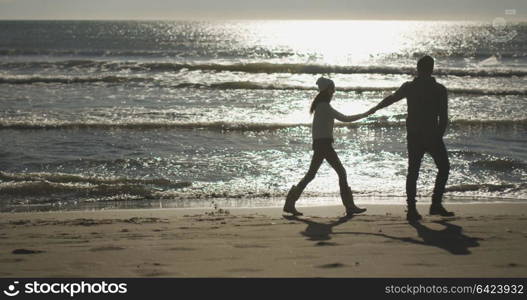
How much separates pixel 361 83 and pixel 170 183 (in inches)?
831

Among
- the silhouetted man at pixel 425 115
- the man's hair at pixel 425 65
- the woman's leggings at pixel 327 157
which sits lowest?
the woman's leggings at pixel 327 157

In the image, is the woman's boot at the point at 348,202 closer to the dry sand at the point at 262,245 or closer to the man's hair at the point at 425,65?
the dry sand at the point at 262,245

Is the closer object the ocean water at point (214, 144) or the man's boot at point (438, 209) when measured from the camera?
the man's boot at point (438, 209)

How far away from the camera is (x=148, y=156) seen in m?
12.6

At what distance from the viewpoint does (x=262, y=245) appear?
6188 millimetres

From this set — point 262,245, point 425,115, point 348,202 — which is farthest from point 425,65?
point 262,245

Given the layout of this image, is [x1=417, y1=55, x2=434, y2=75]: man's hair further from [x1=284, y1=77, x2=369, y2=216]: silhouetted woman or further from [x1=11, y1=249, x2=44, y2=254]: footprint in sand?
[x1=11, y1=249, x2=44, y2=254]: footprint in sand

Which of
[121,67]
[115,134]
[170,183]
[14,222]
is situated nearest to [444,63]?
[121,67]

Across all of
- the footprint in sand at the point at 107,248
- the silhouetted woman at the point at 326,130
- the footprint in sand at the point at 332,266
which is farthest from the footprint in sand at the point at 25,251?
the silhouetted woman at the point at 326,130

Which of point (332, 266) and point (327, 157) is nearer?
point (332, 266)

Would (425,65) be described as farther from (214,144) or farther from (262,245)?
(214,144)

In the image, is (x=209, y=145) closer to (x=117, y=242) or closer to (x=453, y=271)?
(x=117, y=242)

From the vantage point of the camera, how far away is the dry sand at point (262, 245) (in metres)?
5.29

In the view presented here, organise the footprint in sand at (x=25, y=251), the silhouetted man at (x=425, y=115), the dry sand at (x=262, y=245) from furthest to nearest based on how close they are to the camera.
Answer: the silhouetted man at (x=425, y=115) < the footprint in sand at (x=25, y=251) < the dry sand at (x=262, y=245)
